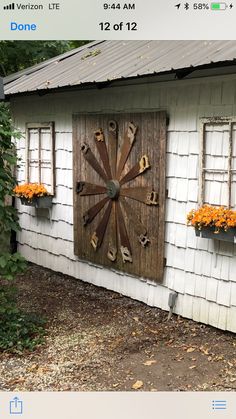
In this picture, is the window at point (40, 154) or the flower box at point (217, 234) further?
the window at point (40, 154)

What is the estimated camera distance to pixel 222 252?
11.6ft

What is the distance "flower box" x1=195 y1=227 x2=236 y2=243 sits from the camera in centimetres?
330

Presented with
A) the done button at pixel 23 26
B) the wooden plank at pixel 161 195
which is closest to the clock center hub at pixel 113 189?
the wooden plank at pixel 161 195

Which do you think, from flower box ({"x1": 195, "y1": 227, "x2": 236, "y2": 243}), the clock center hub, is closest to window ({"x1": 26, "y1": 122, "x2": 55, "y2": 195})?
the clock center hub

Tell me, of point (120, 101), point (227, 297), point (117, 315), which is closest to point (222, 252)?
point (227, 297)

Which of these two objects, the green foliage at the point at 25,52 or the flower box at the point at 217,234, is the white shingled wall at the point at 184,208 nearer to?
the flower box at the point at 217,234

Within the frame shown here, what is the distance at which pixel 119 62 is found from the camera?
408 cm

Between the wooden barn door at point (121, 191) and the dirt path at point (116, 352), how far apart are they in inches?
17.5

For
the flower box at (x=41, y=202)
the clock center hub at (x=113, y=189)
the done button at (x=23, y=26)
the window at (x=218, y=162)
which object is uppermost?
the done button at (x=23, y=26)

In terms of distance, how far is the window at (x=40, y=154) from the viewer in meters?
5.35

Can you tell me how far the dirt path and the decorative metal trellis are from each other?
55cm

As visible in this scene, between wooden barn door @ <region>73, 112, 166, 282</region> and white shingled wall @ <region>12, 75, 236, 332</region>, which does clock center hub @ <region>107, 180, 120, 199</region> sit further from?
white shingled wall @ <region>12, 75, 236, 332</region>

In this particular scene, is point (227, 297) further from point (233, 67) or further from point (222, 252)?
point (233, 67)

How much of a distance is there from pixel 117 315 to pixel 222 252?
1.11 m
